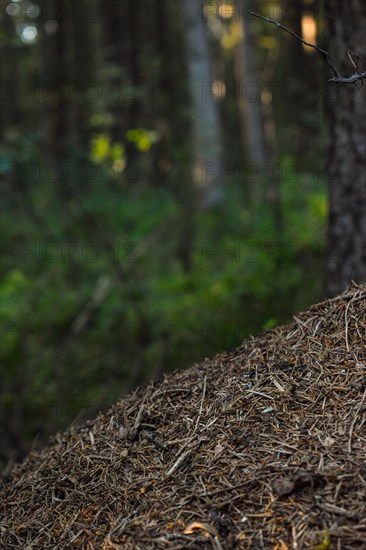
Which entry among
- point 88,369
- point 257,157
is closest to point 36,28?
point 257,157

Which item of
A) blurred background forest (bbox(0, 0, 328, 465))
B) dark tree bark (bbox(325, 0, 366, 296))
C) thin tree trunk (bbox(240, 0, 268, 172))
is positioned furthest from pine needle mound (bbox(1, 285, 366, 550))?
thin tree trunk (bbox(240, 0, 268, 172))

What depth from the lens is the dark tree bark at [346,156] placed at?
4.93 metres

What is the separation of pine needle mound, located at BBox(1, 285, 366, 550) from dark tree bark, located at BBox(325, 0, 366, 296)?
1.99 metres

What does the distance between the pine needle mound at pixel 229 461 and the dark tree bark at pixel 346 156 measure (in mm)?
1992

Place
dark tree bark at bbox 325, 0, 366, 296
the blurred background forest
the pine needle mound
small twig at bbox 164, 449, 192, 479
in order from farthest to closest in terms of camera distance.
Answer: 1. the blurred background forest
2. dark tree bark at bbox 325, 0, 366, 296
3. small twig at bbox 164, 449, 192, 479
4. the pine needle mound

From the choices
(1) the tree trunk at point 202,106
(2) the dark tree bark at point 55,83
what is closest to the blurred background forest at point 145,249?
(1) the tree trunk at point 202,106

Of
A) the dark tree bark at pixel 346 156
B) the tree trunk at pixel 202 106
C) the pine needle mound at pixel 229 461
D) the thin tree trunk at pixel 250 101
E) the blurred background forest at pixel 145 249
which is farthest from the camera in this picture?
the thin tree trunk at pixel 250 101

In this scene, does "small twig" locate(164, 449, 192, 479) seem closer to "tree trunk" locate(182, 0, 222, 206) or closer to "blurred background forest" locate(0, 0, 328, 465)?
"blurred background forest" locate(0, 0, 328, 465)

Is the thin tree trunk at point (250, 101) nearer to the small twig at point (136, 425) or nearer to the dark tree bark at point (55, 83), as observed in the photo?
the dark tree bark at point (55, 83)

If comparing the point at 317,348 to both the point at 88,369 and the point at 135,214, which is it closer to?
the point at 88,369

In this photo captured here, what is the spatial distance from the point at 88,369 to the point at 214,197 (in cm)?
501

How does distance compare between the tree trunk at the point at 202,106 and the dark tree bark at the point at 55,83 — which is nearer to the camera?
the tree trunk at the point at 202,106

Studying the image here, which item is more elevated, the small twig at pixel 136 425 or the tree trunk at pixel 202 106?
the tree trunk at pixel 202 106

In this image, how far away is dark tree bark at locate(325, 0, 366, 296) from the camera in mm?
4934
